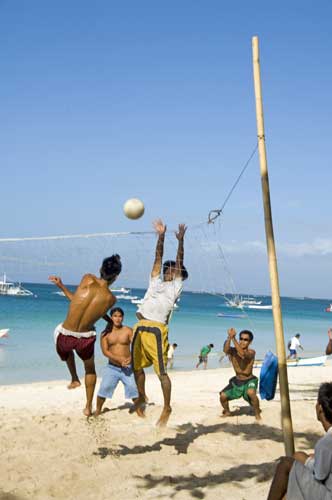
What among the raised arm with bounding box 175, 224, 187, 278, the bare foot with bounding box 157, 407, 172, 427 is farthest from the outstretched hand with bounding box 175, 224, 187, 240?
the bare foot with bounding box 157, 407, 172, 427

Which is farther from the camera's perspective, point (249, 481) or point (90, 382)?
point (90, 382)

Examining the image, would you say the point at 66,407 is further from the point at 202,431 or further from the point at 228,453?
the point at 228,453

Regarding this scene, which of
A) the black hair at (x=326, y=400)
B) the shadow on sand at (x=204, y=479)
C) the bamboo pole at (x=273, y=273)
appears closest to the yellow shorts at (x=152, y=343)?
the shadow on sand at (x=204, y=479)

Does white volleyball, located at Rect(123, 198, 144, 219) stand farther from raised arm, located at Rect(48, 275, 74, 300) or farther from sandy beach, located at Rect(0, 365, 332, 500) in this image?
sandy beach, located at Rect(0, 365, 332, 500)

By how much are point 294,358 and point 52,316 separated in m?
29.5

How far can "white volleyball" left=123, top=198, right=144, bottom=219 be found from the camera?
6.08 meters

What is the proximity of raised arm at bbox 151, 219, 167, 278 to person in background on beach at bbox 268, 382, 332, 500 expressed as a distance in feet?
9.45

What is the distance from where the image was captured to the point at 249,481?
4.82m

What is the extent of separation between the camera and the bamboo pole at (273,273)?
424 cm

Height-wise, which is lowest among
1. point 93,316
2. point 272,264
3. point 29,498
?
point 29,498

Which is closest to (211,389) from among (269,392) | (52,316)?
(269,392)

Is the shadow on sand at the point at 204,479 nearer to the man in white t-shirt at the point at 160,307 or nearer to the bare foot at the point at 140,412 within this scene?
the man in white t-shirt at the point at 160,307

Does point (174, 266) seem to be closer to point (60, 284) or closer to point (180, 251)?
point (180, 251)

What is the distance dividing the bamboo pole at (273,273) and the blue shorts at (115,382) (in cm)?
428
